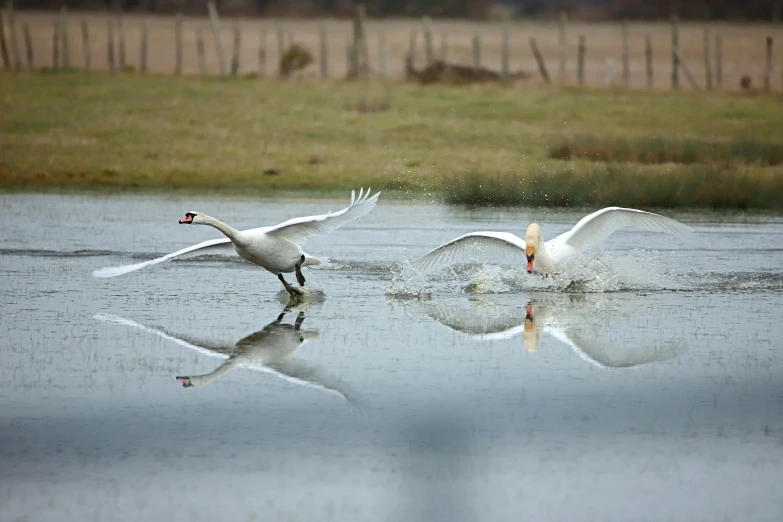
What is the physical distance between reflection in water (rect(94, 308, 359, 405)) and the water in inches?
1.4

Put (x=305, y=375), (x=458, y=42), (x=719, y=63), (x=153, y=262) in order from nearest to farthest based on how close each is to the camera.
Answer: (x=305, y=375) → (x=153, y=262) → (x=719, y=63) → (x=458, y=42)

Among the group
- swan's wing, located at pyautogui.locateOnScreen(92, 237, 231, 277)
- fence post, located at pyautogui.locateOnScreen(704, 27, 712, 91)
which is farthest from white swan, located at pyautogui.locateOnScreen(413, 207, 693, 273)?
fence post, located at pyautogui.locateOnScreen(704, 27, 712, 91)

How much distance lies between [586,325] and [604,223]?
2.42 meters

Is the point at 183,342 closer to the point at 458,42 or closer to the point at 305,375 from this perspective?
the point at 305,375

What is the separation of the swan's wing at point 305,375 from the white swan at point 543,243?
156 inches

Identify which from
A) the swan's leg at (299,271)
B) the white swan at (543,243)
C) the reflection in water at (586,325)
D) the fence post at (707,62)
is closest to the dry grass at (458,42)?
the fence post at (707,62)

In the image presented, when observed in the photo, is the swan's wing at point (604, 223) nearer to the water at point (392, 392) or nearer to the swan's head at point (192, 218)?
the water at point (392, 392)

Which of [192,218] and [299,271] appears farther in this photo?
[299,271]

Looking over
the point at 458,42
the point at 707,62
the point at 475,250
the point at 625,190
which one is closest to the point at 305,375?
the point at 475,250

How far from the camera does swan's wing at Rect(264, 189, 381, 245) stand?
42.1 ft

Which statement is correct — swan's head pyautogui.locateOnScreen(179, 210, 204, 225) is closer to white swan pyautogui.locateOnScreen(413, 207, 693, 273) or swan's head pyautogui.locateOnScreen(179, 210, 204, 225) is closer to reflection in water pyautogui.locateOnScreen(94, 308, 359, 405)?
reflection in water pyautogui.locateOnScreen(94, 308, 359, 405)

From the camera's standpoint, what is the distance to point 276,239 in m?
13.3

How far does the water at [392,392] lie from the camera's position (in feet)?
23.0

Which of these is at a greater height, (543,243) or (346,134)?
(346,134)
